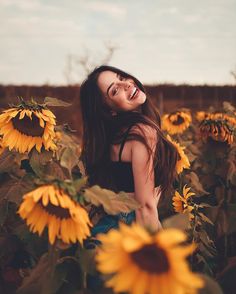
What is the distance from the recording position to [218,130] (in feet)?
11.3

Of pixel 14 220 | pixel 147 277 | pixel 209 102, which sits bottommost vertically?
pixel 209 102

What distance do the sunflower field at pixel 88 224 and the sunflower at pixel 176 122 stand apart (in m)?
0.52

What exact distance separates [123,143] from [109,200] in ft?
2.88

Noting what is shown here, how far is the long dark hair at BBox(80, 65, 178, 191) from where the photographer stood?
2.39m

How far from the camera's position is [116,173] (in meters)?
2.37

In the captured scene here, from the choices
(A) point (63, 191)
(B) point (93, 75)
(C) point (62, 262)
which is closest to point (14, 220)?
(B) point (93, 75)

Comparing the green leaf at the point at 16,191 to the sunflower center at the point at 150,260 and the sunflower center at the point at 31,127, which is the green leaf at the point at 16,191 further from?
the sunflower center at the point at 150,260

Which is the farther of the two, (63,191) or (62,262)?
(62,262)

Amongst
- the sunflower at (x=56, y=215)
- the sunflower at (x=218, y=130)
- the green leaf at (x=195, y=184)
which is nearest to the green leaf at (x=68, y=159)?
the sunflower at (x=56, y=215)

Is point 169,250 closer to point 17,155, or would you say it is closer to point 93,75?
point 17,155

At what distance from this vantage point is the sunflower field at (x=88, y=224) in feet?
3.38

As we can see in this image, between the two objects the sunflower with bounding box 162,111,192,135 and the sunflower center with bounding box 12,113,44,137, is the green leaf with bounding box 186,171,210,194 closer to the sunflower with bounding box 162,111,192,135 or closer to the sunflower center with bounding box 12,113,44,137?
the sunflower center with bounding box 12,113,44,137

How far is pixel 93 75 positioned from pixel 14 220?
83 centimetres

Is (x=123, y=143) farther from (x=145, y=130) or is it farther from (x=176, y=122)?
(x=176, y=122)
